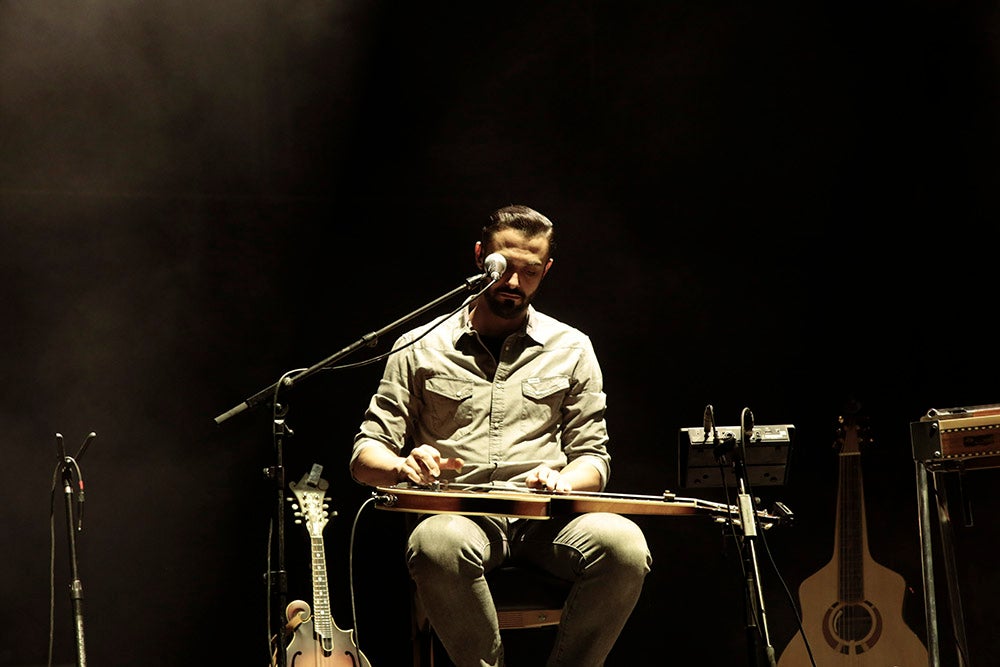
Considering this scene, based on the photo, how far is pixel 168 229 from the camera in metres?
3.86

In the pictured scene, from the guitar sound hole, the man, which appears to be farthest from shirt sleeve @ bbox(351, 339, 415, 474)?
the guitar sound hole

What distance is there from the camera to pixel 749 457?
3066mm

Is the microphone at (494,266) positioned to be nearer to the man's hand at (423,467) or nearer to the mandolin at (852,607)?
the man's hand at (423,467)

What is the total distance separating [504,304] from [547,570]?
0.83m

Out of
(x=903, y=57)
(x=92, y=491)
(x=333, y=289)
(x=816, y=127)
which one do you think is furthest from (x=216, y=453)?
(x=903, y=57)

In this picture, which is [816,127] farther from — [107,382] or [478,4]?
[107,382]

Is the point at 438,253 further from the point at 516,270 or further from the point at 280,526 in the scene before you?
the point at 280,526

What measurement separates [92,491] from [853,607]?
9.01 ft

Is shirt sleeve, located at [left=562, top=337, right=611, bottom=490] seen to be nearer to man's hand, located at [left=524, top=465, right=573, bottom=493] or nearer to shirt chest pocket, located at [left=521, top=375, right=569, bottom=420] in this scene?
shirt chest pocket, located at [left=521, top=375, right=569, bottom=420]

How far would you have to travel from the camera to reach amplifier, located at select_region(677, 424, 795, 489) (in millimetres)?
2994

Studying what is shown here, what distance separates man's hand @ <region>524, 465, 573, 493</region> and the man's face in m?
0.61

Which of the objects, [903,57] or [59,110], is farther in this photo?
[903,57]

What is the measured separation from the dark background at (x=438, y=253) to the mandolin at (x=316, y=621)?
21cm

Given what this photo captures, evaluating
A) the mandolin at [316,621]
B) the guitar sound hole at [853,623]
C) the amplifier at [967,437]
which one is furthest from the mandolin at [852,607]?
the mandolin at [316,621]
